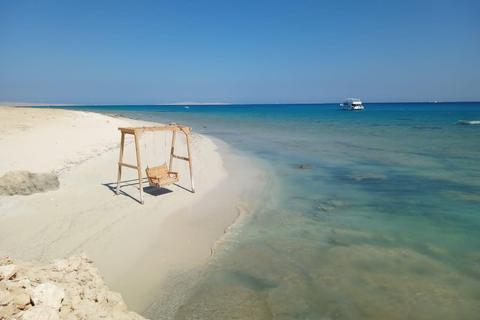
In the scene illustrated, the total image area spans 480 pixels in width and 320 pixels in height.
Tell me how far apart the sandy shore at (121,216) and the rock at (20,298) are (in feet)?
7.32

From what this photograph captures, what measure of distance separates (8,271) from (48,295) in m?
0.49

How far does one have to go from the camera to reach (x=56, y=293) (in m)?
2.96

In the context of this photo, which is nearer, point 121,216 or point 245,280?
point 245,280

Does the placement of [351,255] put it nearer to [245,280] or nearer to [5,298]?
[245,280]

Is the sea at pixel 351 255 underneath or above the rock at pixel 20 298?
underneath

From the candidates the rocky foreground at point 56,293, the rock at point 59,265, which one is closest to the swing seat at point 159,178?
the rocky foreground at point 56,293

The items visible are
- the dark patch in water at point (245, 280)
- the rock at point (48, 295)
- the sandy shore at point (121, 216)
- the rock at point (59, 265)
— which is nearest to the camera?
the rock at point (48, 295)

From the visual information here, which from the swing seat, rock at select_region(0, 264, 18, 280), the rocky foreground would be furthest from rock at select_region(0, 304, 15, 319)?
the swing seat

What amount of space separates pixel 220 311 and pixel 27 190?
7106 millimetres

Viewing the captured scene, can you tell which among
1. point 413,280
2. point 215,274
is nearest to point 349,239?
point 413,280

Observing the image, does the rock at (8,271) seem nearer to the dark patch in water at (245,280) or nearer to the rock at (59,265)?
the rock at (59,265)

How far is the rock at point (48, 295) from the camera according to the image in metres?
2.82

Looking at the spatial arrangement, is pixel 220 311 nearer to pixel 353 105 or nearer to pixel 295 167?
pixel 295 167

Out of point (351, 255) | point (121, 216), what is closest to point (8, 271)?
point (121, 216)
